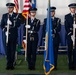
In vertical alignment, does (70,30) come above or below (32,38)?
above

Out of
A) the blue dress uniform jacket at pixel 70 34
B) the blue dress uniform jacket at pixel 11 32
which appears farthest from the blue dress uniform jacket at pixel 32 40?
the blue dress uniform jacket at pixel 70 34

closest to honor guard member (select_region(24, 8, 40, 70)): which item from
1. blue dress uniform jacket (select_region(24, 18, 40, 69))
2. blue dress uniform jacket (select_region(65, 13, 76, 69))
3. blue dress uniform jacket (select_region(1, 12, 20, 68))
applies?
blue dress uniform jacket (select_region(24, 18, 40, 69))

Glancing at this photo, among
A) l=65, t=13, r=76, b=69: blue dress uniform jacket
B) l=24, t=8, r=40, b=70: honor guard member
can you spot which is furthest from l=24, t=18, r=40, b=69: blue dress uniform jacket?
l=65, t=13, r=76, b=69: blue dress uniform jacket

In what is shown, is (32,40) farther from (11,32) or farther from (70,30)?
(70,30)

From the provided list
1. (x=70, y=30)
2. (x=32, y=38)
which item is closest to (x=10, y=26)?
(x=32, y=38)

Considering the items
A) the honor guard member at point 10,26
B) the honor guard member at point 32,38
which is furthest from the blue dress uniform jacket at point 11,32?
the honor guard member at point 32,38

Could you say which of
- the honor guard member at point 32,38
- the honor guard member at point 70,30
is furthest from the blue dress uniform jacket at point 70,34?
the honor guard member at point 32,38

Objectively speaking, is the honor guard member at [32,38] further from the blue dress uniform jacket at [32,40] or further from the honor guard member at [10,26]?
the honor guard member at [10,26]

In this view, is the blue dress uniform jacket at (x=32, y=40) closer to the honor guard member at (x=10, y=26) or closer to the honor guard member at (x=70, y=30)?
the honor guard member at (x=10, y=26)

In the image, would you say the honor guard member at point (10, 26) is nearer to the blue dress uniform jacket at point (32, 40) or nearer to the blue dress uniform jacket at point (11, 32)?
the blue dress uniform jacket at point (11, 32)

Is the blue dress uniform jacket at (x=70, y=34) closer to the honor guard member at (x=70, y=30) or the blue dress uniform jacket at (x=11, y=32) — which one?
the honor guard member at (x=70, y=30)

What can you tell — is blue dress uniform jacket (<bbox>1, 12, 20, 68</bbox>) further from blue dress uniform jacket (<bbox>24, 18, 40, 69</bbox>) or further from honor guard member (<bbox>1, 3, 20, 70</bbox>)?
blue dress uniform jacket (<bbox>24, 18, 40, 69</bbox>)

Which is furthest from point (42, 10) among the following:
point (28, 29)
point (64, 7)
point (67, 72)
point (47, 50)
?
point (47, 50)

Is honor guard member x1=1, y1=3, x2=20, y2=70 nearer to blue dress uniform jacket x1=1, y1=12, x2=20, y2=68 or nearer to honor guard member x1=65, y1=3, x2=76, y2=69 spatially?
blue dress uniform jacket x1=1, y1=12, x2=20, y2=68
